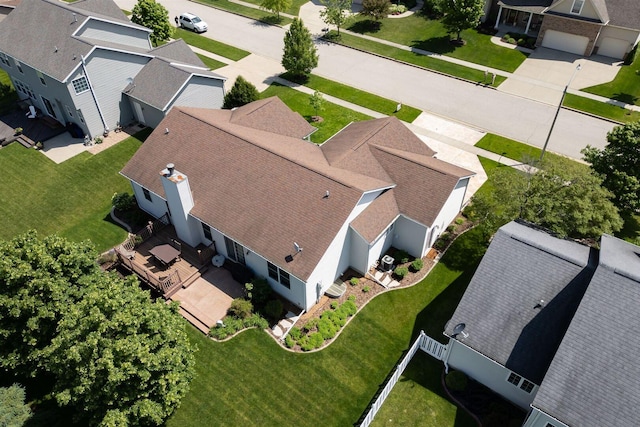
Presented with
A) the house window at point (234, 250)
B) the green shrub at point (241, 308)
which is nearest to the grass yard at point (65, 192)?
the house window at point (234, 250)

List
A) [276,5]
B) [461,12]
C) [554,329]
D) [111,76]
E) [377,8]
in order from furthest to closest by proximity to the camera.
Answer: [276,5]
[377,8]
[461,12]
[111,76]
[554,329]

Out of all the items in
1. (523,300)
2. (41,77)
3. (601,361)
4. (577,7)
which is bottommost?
(523,300)

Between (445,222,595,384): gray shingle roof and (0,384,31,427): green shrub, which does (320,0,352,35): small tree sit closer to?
(445,222,595,384): gray shingle roof

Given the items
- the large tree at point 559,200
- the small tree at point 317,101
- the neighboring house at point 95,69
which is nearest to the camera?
the large tree at point 559,200

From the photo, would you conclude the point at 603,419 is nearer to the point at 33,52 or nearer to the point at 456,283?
the point at 456,283

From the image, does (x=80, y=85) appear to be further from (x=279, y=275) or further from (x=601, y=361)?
(x=601, y=361)

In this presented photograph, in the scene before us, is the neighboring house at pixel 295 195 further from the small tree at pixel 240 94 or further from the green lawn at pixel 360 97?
the green lawn at pixel 360 97

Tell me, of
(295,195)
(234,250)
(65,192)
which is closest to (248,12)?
(65,192)
